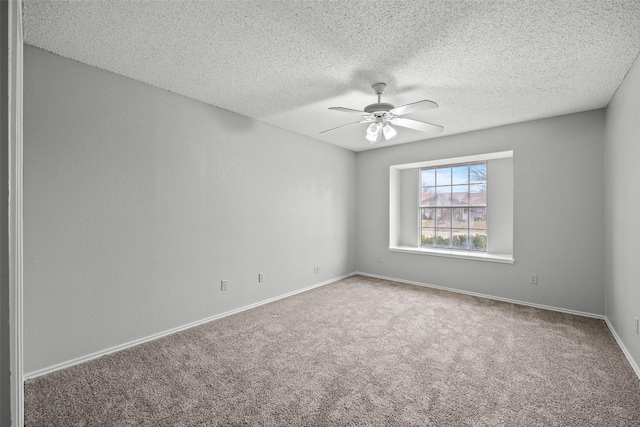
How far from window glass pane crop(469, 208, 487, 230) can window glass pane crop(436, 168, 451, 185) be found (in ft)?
2.10

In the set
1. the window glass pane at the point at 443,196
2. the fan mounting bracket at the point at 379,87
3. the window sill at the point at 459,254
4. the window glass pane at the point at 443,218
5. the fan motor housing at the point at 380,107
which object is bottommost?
the window sill at the point at 459,254

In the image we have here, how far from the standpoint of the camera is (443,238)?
510 cm

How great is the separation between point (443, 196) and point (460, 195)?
0.91 feet

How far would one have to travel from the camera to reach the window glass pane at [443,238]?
5.05m

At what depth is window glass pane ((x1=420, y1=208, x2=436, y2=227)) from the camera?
5.23 metres

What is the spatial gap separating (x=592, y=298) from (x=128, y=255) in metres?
5.10

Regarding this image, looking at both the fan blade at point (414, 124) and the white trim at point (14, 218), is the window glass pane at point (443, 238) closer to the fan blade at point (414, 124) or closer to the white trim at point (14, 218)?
the fan blade at point (414, 124)

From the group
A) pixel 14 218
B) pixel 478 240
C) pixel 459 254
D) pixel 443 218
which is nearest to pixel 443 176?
pixel 443 218

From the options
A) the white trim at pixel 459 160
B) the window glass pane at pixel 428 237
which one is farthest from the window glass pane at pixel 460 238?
the white trim at pixel 459 160

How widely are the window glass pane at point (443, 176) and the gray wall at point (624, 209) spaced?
2.02 m

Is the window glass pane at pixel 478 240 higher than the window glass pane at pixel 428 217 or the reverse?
the reverse

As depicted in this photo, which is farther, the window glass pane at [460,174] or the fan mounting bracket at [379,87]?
the window glass pane at [460,174]

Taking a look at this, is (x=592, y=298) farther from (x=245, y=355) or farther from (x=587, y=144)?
(x=245, y=355)

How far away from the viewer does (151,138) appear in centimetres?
287
